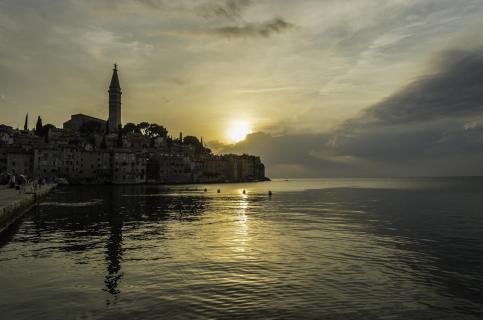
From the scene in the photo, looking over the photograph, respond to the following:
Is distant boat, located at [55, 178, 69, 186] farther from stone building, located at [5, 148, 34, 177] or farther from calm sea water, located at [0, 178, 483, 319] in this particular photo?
calm sea water, located at [0, 178, 483, 319]

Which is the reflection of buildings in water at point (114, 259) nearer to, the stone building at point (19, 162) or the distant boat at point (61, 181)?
the distant boat at point (61, 181)

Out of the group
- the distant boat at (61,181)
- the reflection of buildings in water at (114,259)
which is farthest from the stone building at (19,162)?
the reflection of buildings in water at (114,259)

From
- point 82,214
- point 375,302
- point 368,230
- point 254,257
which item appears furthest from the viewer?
point 82,214

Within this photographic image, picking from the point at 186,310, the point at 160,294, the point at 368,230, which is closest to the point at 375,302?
the point at 186,310

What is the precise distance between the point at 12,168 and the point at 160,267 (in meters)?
162

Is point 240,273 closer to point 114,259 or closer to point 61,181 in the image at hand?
point 114,259

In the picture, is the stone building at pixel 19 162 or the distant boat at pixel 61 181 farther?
the distant boat at pixel 61 181

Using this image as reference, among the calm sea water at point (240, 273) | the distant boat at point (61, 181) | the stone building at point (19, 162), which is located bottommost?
the calm sea water at point (240, 273)

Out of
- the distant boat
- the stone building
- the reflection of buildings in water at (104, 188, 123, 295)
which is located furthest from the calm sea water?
the stone building

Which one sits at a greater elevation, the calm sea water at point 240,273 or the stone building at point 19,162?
the stone building at point 19,162

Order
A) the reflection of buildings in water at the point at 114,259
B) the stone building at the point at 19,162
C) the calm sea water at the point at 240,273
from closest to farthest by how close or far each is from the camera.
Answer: the calm sea water at the point at 240,273 → the reflection of buildings in water at the point at 114,259 → the stone building at the point at 19,162

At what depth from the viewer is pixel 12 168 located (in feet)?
534

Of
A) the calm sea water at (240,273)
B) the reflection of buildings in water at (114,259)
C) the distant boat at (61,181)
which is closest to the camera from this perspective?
the calm sea water at (240,273)

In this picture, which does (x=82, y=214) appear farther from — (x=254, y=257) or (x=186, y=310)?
(x=186, y=310)
